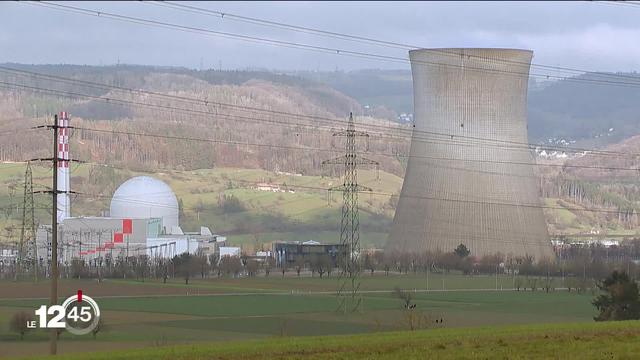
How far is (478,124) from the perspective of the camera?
149ft

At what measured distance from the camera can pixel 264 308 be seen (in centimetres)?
3256

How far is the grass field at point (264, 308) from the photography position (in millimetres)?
24250

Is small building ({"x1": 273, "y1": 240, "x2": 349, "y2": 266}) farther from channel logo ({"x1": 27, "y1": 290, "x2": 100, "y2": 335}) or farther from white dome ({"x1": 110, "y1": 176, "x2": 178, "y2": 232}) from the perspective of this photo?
channel logo ({"x1": 27, "y1": 290, "x2": 100, "y2": 335})

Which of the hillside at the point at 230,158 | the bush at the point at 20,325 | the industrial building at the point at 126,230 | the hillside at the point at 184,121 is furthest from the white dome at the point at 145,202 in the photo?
the bush at the point at 20,325

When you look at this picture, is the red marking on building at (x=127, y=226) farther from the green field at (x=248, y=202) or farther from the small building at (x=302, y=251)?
the green field at (x=248, y=202)

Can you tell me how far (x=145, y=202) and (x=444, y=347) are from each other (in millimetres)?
48064

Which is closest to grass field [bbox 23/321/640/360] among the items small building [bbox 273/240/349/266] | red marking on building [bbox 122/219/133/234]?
red marking on building [bbox 122/219/133/234]

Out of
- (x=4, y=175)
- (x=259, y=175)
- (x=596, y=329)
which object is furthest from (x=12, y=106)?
(x=596, y=329)

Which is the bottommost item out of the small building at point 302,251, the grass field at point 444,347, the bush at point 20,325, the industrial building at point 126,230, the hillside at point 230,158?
the bush at point 20,325

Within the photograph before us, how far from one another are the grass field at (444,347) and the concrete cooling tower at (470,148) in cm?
2698

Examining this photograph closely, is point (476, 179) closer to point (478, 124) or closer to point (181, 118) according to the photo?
point (478, 124)

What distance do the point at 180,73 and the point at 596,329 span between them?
520ft

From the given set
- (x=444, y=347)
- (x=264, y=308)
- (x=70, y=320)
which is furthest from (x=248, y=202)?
(x=444, y=347)

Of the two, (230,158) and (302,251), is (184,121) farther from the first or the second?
(302,251)
